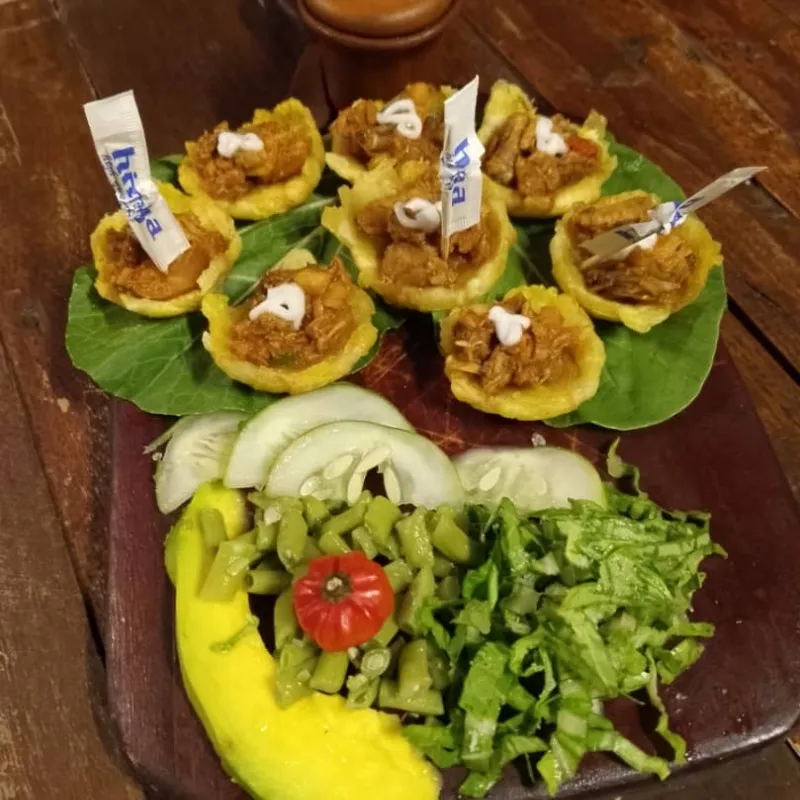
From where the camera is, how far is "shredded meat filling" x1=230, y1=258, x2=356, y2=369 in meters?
2.22

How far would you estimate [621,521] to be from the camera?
1.87m

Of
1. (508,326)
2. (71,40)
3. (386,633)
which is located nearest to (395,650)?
(386,633)

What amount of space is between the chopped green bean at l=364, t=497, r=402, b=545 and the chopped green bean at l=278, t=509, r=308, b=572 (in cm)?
15

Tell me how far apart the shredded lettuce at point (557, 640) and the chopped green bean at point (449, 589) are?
4 centimetres

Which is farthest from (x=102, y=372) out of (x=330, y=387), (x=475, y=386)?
(x=475, y=386)

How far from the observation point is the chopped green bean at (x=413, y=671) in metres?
1.75

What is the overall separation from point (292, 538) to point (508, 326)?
30.3 inches

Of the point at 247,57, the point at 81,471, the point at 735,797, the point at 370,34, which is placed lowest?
the point at 735,797

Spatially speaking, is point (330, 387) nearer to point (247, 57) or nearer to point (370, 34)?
point (370, 34)

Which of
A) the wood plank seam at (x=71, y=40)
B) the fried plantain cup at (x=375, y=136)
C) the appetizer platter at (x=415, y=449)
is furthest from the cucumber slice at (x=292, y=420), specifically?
the wood plank seam at (x=71, y=40)

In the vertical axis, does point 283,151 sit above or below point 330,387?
above

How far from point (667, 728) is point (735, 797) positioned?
0.90 ft

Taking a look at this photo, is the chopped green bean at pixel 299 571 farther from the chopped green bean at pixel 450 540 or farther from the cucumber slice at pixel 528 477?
the cucumber slice at pixel 528 477

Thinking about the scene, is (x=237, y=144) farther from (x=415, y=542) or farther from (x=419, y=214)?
(x=415, y=542)
